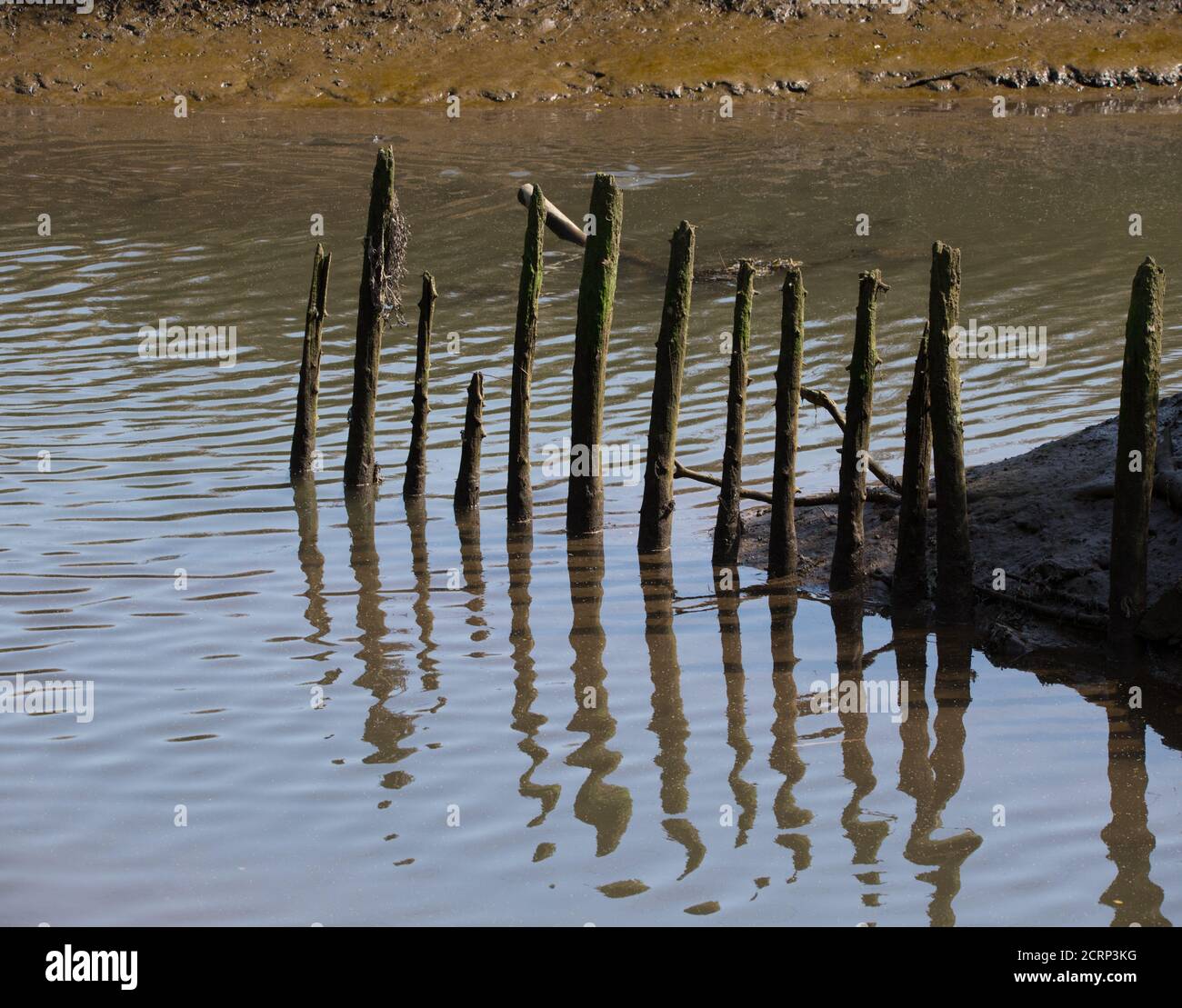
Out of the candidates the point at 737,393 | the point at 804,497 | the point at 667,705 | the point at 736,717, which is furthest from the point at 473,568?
the point at 736,717

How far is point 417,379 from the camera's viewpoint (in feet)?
52.8

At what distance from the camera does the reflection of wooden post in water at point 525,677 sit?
1005cm

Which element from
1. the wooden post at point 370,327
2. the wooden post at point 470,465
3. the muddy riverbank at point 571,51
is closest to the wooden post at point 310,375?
the wooden post at point 370,327

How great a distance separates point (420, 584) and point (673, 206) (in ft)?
71.1

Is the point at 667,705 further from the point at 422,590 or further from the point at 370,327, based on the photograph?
the point at 370,327

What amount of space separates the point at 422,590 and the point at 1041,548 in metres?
5.42

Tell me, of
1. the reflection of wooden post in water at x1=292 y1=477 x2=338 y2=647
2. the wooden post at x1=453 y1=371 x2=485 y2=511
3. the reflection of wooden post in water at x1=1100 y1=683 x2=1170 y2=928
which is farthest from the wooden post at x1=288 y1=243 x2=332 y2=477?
the reflection of wooden post in water at x1=1100 y1=683 x2=1170 y2=928

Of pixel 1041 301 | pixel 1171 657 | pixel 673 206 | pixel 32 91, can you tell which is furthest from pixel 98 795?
pixel 32 91

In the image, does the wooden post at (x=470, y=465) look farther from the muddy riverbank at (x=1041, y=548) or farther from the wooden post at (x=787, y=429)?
the wooden post at (x=787, y=429)

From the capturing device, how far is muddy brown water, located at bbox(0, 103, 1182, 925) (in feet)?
29.6

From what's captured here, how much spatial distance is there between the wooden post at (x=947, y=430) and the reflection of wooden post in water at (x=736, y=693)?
1788 mm

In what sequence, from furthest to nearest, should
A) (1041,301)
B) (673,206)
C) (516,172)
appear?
(516,172)
(673,206)
(1041,301)

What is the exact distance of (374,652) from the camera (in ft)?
40.8
